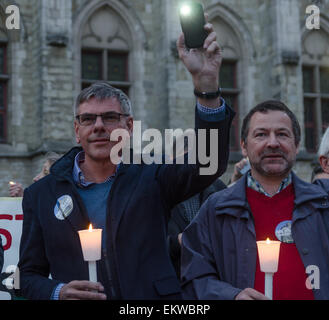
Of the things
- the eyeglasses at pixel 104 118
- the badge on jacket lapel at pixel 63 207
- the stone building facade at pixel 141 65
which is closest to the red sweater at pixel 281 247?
the eyeglasses at pixel 104 118

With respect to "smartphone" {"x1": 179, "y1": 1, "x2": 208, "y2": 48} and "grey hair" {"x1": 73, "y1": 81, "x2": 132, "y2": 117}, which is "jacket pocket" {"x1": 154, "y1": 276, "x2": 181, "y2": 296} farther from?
"smartphone" {"x1": 179, "y1": 1, "x2": 208, "y2": 48}

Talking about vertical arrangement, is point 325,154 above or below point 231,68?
below

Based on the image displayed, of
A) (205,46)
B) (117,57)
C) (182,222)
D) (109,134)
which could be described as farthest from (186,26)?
(117,57)

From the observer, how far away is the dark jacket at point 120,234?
2326mm

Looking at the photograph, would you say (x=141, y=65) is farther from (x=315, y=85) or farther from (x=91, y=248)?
(x=91, y=248)

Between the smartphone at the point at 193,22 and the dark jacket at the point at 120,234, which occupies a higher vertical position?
the smartphone at the point at 193,22

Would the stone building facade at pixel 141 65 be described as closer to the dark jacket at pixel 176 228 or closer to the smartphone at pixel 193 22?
the dark jacket at pixel 176 228

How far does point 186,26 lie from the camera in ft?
6.66

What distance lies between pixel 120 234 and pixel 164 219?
0.74 ft

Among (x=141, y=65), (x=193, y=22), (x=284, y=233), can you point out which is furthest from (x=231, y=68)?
(x=193, y=22)

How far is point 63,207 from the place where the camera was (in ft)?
8.00

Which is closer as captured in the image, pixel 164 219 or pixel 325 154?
pixel 164 219
